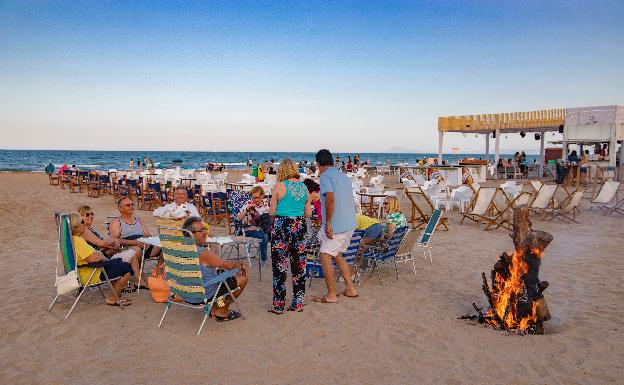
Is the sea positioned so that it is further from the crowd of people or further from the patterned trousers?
the patterned trousers

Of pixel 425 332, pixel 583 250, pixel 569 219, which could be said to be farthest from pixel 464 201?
pixel 425 332

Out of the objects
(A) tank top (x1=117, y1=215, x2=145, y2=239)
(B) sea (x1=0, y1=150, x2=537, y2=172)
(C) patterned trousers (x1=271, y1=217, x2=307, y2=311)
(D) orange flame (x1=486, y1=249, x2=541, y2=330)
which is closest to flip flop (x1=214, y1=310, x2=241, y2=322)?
(C) patterned trousers (x1=271, y1=217, x2=307, y2=311)

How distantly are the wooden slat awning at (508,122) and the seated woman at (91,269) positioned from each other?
75.3 feet

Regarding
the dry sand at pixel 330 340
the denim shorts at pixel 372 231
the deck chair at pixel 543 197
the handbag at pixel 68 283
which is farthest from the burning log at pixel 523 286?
the deck chair at pixel 543 197

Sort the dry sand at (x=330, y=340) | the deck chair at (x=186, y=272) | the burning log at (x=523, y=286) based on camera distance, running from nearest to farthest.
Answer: the dry sand at (x=330, y=340) → the deck chair at (x=186, y=272) → the burning log at (x=523, y=286)

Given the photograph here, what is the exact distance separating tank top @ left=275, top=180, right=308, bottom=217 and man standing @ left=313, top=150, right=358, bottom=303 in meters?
0.32

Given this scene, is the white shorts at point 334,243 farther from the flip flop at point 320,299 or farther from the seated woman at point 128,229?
the seated woman at point 128,229

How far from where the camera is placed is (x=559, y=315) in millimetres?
4664

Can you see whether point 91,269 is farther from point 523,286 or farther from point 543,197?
point 543,197

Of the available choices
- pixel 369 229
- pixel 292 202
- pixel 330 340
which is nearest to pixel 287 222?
pixel 292 202

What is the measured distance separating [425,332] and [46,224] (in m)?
9.42

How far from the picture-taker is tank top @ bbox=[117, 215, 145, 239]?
5.61 m

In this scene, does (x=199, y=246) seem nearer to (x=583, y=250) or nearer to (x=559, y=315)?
(x=559, y=315)

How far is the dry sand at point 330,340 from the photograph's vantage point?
11.3 ft
